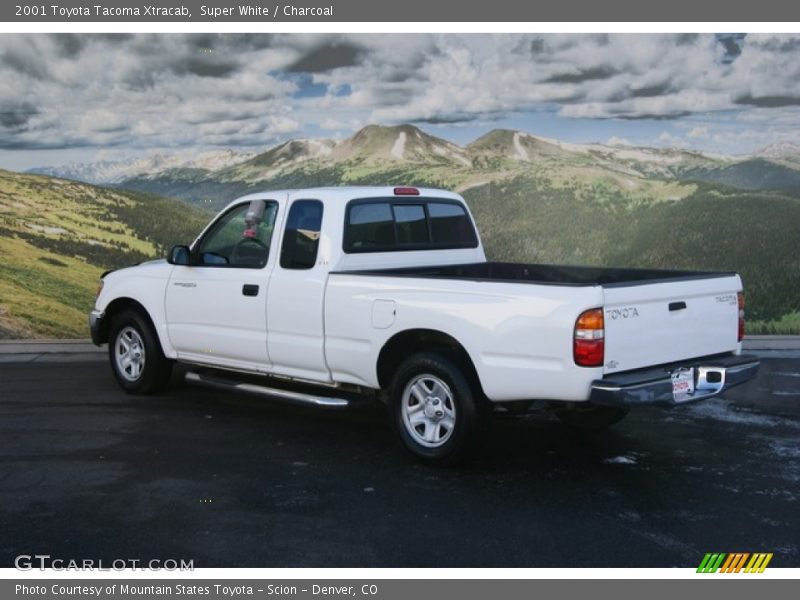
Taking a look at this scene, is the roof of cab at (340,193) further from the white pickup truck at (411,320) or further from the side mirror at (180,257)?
the side mirror at (180,257)

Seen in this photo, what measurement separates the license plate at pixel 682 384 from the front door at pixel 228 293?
10.3 ft

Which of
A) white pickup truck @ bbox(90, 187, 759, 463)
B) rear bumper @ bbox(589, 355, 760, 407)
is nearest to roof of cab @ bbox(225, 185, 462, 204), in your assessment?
white pickup truck @ bbox(90, 187, 759, 463)

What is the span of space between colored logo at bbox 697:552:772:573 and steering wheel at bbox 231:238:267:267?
→ 13.5ft

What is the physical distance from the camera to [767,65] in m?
12.8

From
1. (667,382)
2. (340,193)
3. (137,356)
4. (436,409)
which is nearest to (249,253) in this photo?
(340,193)

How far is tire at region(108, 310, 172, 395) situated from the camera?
27.7ft

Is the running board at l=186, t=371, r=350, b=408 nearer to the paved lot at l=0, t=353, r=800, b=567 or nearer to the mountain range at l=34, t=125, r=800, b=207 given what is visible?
the paved lot at l=0, t=353, r=800, b=567

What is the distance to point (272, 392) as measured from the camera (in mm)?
7273

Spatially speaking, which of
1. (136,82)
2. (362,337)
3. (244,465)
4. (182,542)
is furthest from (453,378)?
(136,82)

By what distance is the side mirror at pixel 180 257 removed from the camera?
798 centimetres

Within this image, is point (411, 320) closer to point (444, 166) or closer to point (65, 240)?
point (444, 166)

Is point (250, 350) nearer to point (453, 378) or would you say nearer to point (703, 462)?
point (453, 378)

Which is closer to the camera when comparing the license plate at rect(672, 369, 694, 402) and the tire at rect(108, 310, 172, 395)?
the license plate at rect(672, 369, 694, 402)

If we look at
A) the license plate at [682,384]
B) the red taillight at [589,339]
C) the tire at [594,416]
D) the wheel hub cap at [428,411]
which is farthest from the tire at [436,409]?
the license plate at [682,384]
